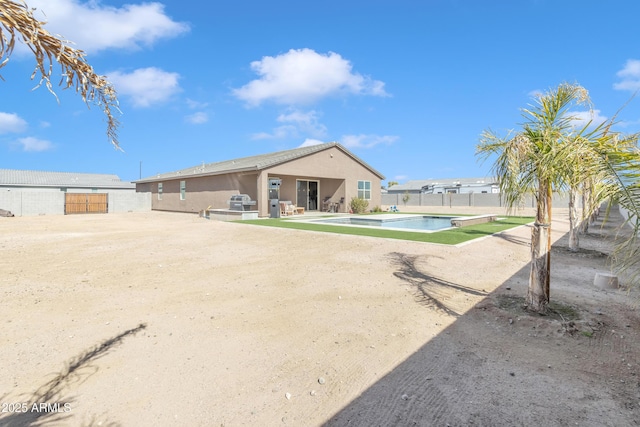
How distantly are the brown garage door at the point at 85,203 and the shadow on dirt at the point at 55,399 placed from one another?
2927 centimetres

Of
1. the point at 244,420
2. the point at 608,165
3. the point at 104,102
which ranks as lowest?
the point at 244,420

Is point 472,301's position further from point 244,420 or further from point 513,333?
point 244,420

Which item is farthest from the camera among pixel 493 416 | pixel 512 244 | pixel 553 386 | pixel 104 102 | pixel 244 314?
pixel 512 244

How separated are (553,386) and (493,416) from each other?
780mm

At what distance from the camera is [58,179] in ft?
128

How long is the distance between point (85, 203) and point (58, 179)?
54.7 feet

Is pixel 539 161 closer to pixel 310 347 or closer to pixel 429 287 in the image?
pixel 429 287

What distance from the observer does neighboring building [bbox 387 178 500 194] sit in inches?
2028

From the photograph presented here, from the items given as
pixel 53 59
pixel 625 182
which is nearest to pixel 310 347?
pixel 53 59

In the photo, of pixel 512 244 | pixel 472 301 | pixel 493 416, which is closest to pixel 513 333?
pixel 472 301

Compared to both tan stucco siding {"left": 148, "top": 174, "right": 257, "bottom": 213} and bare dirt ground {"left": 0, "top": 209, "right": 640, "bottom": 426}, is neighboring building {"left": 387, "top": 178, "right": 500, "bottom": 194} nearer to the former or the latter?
tan stucco siding {"left": 148, "top": 174, "right": 257, "bottom": 213}

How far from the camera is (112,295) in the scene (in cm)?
505

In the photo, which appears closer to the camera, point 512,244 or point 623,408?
point 623,408

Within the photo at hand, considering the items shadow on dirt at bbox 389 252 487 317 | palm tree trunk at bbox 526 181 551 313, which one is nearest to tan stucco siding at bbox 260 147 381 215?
shadow on dirt at bbox 389 252 487 317
